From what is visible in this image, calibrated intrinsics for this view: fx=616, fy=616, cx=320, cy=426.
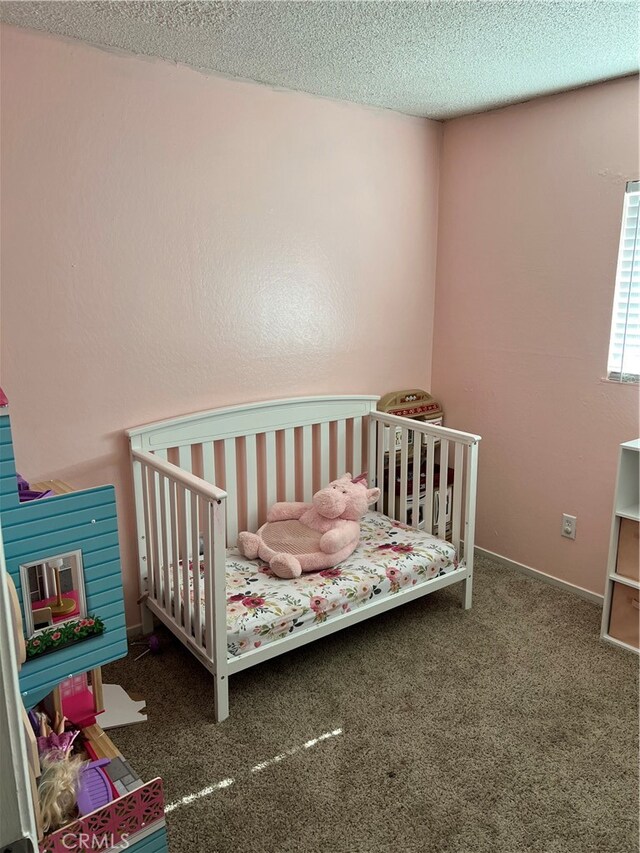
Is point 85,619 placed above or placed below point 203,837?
above

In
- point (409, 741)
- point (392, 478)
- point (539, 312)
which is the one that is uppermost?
point (539, 312)

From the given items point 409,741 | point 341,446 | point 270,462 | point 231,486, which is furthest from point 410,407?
point 409,741

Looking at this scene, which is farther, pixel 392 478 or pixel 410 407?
pixel 410 407

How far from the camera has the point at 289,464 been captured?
2.80 m

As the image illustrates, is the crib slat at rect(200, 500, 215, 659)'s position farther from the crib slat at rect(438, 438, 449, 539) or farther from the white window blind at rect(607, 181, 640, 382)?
the white window blind at rect(607, 181, 640, 382)

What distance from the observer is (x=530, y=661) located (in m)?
2.32

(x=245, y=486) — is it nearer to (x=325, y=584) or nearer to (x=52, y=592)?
(x=325, y=584)

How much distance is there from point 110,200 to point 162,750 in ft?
6.07

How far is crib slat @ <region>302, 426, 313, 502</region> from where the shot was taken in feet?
9.46

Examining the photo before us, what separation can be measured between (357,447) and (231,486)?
2.44 feet

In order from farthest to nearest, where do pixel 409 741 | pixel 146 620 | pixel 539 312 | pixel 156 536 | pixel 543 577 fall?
pixel 543 577 → pixel 539 312 → pixel 146 620 → pixel 156 536 → pixel 409 741

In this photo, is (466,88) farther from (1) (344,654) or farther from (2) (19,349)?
(1) (344,654)

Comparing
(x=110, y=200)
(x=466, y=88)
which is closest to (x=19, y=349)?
(x=110, y=200)

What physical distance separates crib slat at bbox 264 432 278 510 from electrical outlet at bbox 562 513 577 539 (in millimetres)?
1360
